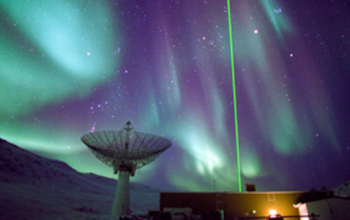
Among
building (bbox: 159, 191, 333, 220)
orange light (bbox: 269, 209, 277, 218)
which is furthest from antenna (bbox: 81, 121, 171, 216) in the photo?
orange light (bbox: 269, 209, 277, 218)

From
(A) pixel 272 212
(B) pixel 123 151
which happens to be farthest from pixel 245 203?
(B) pixel 123 151

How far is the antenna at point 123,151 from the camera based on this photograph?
3591 centimetres

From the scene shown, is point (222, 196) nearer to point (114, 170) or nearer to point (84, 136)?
point (114, 170)

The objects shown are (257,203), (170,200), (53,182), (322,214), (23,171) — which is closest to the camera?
(322,214)

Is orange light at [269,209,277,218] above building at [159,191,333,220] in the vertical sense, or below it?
below

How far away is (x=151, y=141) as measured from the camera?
1455 inches

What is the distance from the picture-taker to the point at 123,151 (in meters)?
38.1

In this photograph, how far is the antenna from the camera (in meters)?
35.9

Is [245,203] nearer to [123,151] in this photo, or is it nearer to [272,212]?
[272,212]

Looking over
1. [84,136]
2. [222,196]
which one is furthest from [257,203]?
[84,136]

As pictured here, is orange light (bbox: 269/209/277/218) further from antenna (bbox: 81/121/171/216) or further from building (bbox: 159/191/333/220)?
antenna (bbox: 81/121/171/216)

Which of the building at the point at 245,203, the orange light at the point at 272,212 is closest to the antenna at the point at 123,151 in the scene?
the building at the point at 245,203

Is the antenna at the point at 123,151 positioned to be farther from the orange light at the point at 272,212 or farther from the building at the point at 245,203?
the orange light at the point at 272,212

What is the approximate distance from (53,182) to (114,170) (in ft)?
246
